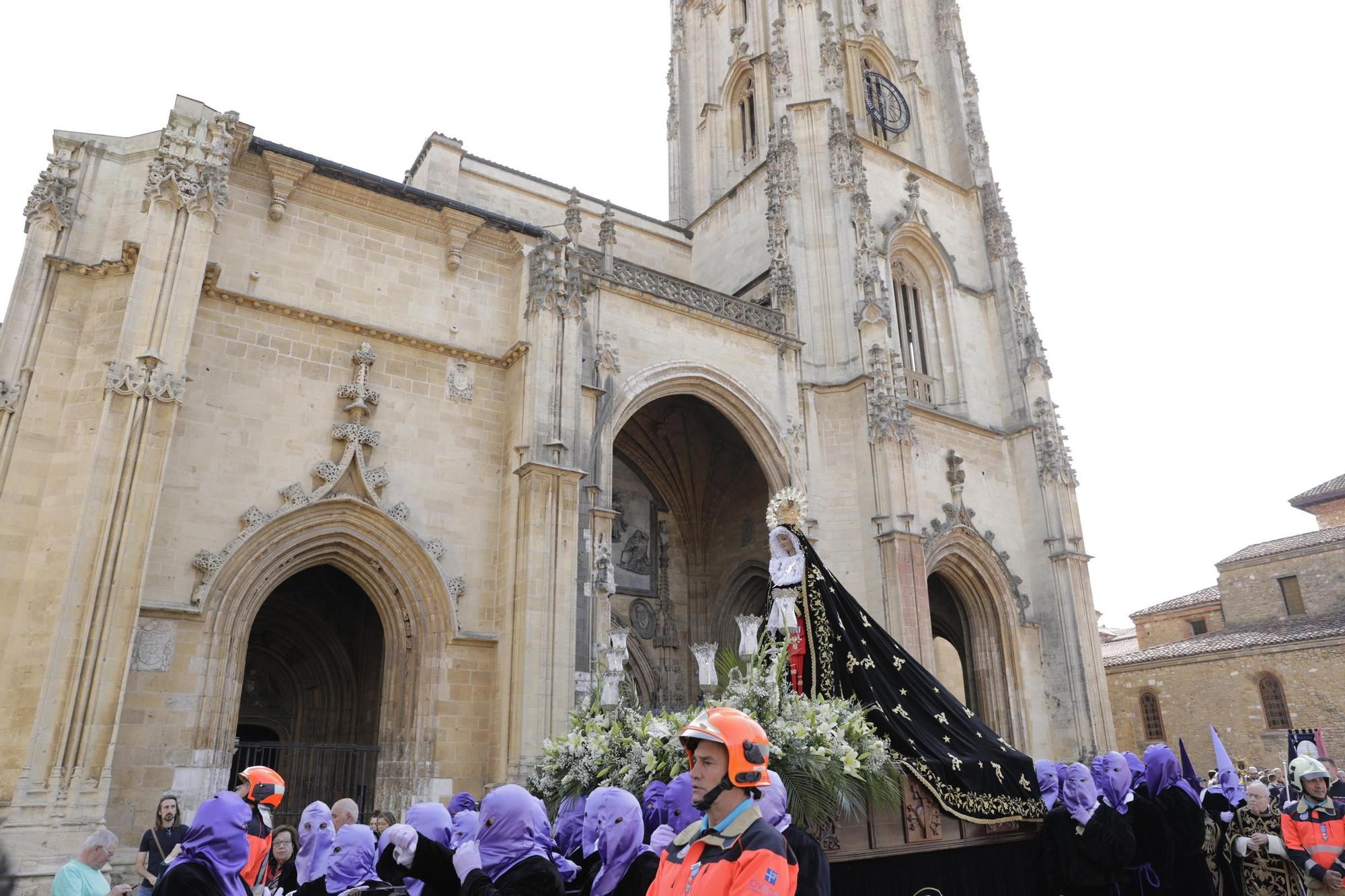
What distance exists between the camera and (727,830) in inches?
99.3

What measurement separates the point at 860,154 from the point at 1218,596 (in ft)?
72.2

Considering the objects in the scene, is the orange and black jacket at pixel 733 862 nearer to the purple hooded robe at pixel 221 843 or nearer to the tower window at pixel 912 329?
the purple hooded robe at pixel 221 843

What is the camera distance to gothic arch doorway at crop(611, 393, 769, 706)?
18.5 metres

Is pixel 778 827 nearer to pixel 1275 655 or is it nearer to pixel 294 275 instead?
pixel 294 275

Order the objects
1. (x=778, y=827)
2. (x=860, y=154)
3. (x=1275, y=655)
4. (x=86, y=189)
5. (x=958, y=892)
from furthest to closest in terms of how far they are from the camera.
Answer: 1. (x=1275, y=655)
2. (x=860, y=154)
3. (x=86, y=189)
4. (x=958, y=892)
5. (x=778, y=827)

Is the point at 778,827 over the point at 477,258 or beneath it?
beneath

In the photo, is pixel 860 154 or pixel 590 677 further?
pixel 860 154

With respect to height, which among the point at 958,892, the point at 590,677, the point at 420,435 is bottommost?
the point at 958,892

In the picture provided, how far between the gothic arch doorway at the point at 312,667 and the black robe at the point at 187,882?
408 inches

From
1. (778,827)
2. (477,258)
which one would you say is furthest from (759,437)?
(778,827)

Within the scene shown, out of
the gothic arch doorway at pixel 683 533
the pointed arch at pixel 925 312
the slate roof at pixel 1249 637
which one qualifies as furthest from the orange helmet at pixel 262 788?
the slate roof at pixel 1249 637

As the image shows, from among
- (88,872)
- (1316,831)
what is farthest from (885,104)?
(88,872)

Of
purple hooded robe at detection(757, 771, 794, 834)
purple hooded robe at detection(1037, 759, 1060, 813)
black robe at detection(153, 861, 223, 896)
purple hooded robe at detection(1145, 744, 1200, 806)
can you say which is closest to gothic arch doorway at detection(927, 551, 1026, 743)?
purple hooded robe at detection(1037, 759, 1060, 813)

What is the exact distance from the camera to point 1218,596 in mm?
30906
